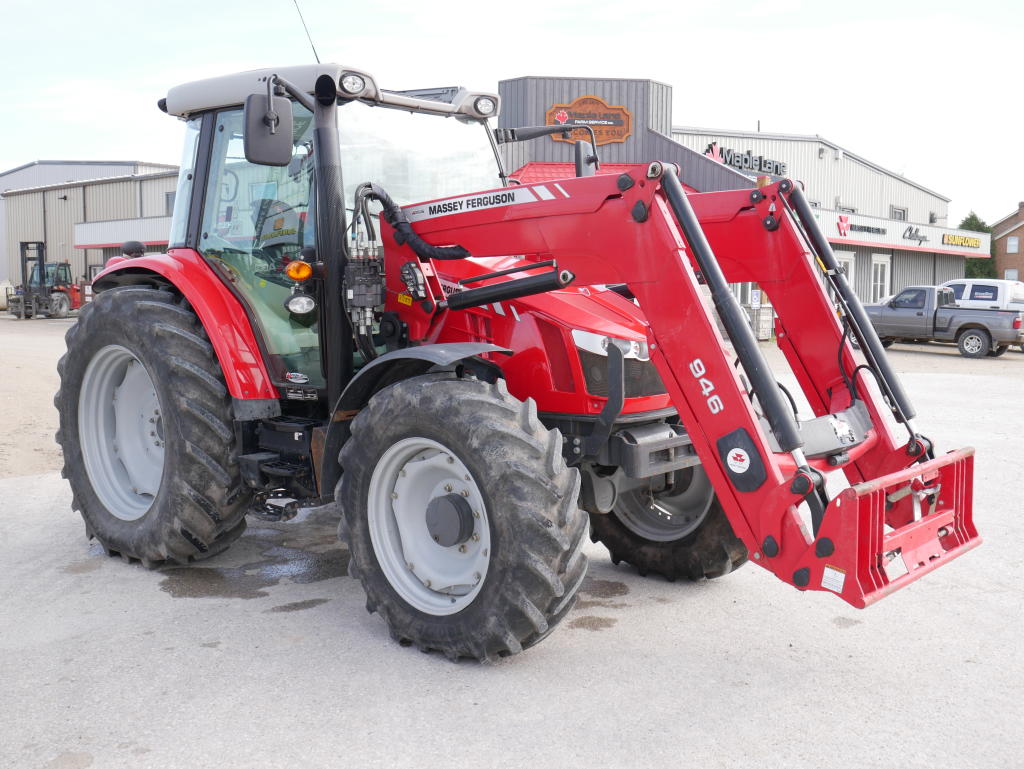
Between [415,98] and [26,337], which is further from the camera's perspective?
[26,337]

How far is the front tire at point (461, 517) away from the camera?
11.9 feet

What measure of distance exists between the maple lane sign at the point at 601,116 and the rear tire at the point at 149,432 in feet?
75.3

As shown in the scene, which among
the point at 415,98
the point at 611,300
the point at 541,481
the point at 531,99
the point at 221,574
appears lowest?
the point at 221,574

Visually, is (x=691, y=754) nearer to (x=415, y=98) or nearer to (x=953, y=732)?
(x=953, y=732)

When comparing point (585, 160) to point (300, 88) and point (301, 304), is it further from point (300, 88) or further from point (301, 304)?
point (301, 304)

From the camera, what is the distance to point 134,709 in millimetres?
3504

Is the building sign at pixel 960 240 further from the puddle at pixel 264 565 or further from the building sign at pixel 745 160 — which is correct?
the puddle at pixel 264 565

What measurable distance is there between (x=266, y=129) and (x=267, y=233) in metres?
0.94

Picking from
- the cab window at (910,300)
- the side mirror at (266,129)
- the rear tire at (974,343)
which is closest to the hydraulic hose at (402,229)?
the side mirror at (266,129)

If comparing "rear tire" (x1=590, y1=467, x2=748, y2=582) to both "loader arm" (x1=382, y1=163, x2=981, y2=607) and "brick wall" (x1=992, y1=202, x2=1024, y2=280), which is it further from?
"brick wall" (x1=992, y1=202, x2=1024, y2=280)

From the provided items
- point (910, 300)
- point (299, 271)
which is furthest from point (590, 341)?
point (910, 300)

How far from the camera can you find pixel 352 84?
185 inches

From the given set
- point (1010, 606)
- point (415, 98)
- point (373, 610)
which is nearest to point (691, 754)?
point (373, 610)

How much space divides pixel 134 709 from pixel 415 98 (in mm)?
3316
